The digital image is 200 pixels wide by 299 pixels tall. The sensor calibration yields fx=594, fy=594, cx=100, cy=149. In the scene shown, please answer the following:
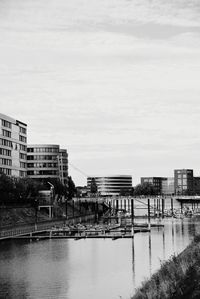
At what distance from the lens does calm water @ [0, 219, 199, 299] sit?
62.9m

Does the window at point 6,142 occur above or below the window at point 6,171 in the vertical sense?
above

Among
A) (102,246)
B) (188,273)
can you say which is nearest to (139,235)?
(102,246)

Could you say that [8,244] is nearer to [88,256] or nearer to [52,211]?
[88,256]

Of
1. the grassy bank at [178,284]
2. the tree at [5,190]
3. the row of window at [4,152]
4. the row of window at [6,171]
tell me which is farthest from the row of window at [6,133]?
the grassy bank at [178,284]

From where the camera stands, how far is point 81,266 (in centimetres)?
8269

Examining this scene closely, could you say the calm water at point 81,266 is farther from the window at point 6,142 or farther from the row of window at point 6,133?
the row of window at point 6,133

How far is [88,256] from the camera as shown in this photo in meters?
94.6

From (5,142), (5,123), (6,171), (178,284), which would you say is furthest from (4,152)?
(178,284)

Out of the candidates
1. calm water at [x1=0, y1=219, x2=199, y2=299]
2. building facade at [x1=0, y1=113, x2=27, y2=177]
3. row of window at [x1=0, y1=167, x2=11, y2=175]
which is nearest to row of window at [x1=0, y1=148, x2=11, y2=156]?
building facade at [x1=0, y1=113, x2=27, y2=177]

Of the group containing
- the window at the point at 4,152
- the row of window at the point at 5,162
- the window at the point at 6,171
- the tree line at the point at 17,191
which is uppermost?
the window at the point at 4,152

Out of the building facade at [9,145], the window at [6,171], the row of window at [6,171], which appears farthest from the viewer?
the window at [6,171]

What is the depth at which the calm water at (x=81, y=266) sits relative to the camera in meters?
62.9

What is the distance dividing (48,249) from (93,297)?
1842 inches

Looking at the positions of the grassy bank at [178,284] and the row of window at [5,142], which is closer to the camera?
the grassy bank at [178,284]
